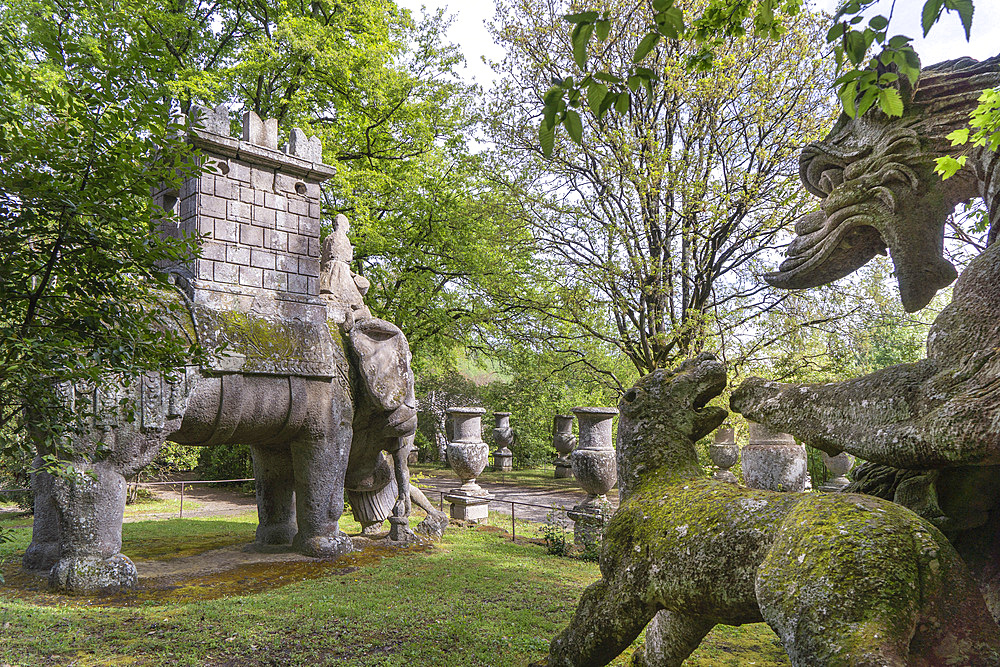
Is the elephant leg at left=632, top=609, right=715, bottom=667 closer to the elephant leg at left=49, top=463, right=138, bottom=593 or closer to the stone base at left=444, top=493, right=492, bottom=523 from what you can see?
the elephant leg at left=49, top=463, right=138, bottom=593

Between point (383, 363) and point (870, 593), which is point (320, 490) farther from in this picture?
point (870, 593)

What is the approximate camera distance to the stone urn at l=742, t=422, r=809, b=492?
880cm

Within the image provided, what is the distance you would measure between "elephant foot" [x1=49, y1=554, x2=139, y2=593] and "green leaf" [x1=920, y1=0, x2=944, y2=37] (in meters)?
6.52

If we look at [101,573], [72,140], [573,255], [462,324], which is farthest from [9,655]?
[462,324]

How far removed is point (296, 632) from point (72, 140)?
12.0 feet

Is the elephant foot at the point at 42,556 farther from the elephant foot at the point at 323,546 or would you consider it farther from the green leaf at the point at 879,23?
the green leaf at the point at 879,23

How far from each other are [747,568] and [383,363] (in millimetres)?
5068

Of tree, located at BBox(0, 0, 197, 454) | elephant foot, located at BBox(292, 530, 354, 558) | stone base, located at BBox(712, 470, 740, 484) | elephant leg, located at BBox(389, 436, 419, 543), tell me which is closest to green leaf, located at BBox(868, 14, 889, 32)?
tree, located at BBox(0, 0, 197, 454)

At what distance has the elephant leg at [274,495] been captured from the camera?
720 cm

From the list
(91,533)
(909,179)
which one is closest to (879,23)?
(909,179)

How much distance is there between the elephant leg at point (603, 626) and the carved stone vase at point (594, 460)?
16.2ft

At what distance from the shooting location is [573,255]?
1042 centimetres

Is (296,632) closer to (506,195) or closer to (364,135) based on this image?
(506,195)

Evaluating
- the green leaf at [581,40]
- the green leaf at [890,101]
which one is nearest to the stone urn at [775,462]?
the green leaf at [890,101]
